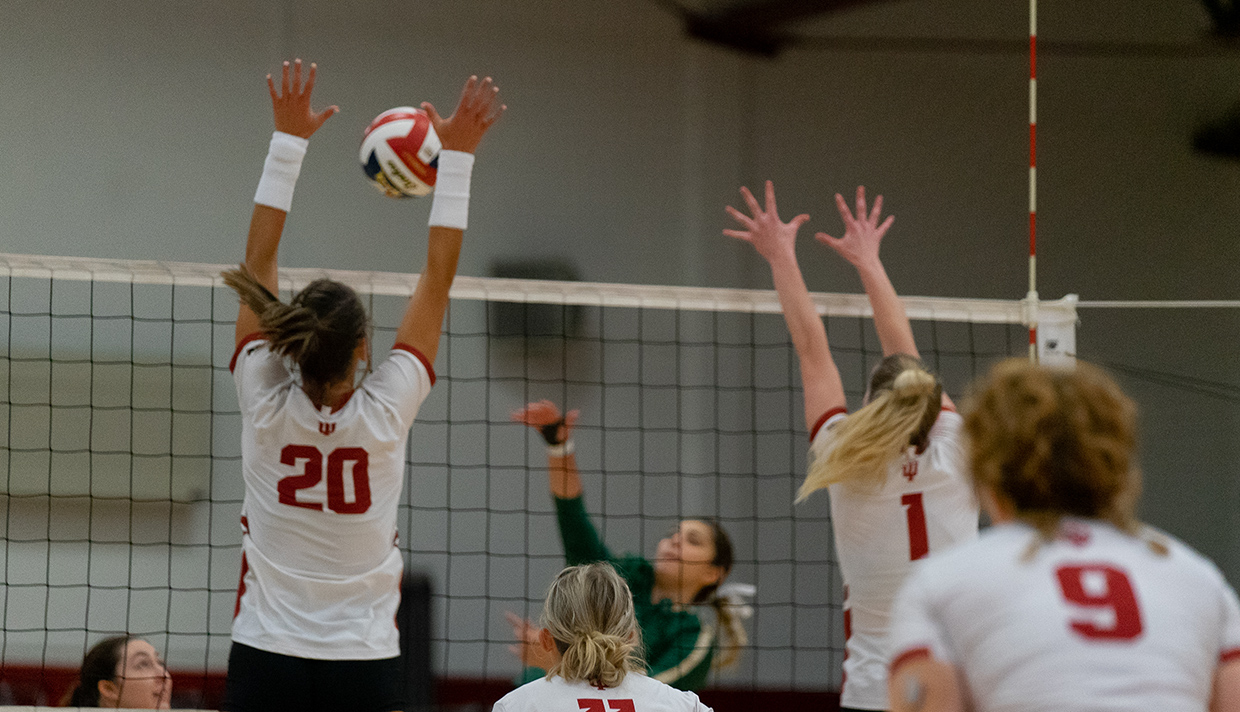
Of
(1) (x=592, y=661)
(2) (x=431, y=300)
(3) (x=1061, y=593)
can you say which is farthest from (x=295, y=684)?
(3) (x=1061, y=593)

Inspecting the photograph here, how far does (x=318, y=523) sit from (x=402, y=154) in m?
1.54

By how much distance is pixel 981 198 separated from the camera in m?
7.44

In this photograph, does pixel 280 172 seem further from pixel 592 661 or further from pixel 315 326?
pixel 592 661

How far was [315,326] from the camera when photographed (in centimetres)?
251

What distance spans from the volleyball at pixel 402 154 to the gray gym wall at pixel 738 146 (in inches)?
122

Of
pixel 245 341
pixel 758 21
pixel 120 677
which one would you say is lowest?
pixel 120 677

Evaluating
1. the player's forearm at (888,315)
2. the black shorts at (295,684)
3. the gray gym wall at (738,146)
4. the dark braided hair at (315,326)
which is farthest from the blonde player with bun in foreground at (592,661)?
the gray gym wall at (738,146)

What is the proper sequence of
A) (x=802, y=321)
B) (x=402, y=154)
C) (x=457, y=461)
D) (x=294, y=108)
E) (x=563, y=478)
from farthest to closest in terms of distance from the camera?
1. (x=457, y=461)
2. (x=563, y=478)
3. (x=402, y=154)
4. (x=802, y=321)
5. (x=294, y=108)

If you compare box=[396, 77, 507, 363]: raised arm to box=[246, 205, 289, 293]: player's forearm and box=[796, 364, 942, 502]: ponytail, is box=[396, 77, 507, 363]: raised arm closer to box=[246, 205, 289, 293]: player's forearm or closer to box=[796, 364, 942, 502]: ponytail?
box=[246, 205, 289, 293]: player's forearm

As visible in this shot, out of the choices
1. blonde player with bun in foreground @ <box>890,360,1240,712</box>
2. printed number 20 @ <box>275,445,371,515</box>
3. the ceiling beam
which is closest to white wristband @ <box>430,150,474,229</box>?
printed number 20 @ <box>275,445,371,515</box>

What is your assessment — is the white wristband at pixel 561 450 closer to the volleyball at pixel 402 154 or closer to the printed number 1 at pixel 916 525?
the volleyball at pixel 402 154

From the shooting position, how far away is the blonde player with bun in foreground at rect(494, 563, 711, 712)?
8.21 feet

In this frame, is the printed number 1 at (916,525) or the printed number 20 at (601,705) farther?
the printed number 1 at (916,525)

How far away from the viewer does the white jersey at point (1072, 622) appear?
50.9 inches
